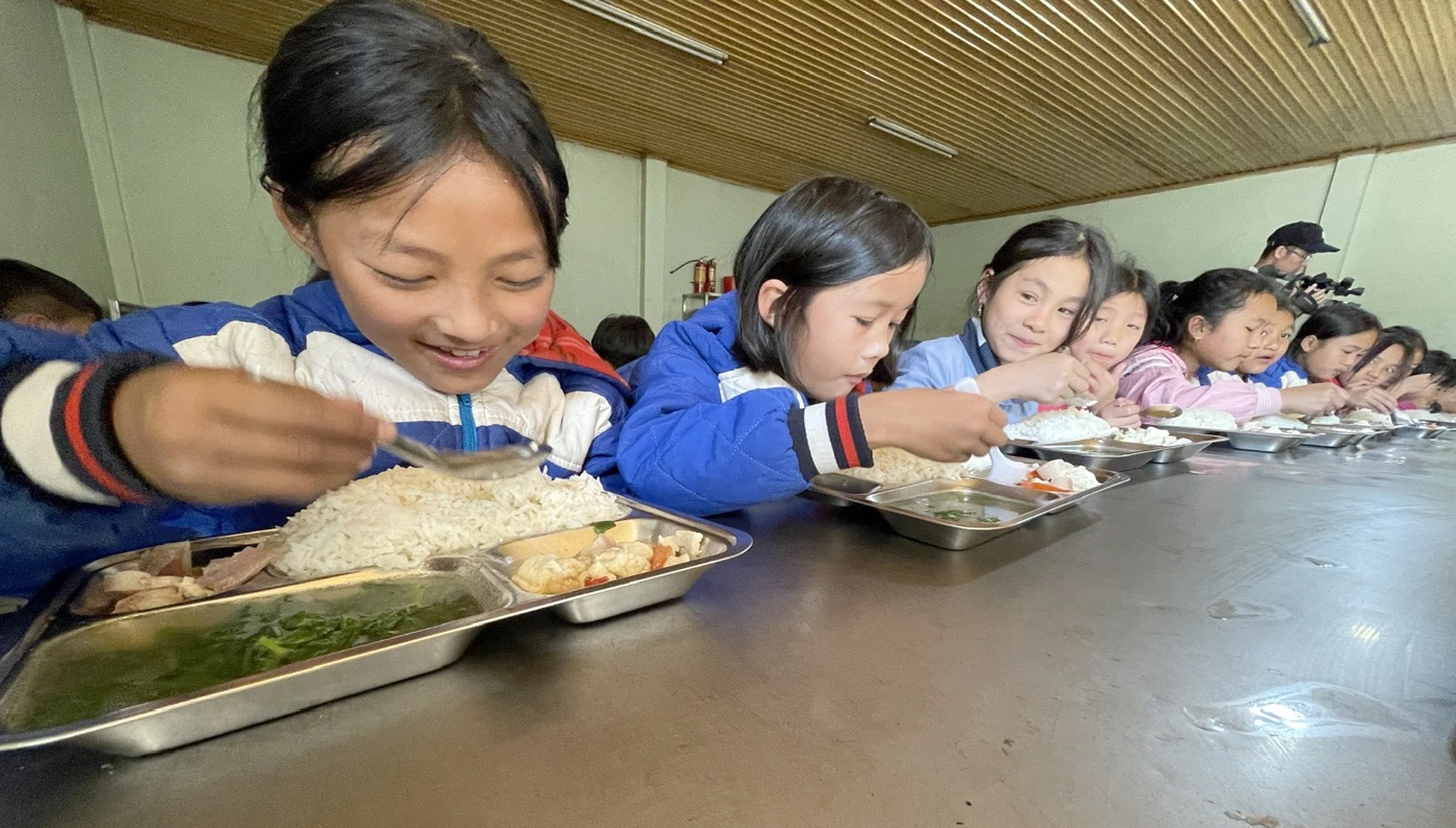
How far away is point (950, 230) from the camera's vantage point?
7.63 m

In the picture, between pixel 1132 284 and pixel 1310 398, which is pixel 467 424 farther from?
pixel 1310 398

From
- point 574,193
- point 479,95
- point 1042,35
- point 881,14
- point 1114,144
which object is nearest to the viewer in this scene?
point 479,95

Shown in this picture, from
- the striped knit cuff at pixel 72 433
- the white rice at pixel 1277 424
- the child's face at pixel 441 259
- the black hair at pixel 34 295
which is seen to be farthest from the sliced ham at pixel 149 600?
the white rice at pixel 1277 424

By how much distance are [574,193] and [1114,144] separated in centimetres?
485

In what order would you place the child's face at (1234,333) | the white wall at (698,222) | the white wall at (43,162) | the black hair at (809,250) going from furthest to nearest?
the white wall at (698,222) < the child's face at (1234,333) < the white wall at (43,162) < the black hair at (809,250)

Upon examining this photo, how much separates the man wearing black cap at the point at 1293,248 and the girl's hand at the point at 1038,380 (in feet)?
12.0

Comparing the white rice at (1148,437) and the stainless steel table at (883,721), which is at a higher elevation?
the stainless steel table at (883,721)

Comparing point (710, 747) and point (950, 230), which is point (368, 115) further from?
point (950, 230)

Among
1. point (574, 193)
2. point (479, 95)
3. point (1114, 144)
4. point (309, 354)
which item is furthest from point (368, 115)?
Answer: point (1114, 144)

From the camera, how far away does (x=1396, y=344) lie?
3504mm

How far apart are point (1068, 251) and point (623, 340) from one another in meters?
2.90

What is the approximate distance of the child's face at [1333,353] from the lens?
11.5ft

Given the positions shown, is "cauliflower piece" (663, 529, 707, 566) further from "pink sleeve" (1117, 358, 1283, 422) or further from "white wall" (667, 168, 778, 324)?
"white wall" (667, 168, 778, 324)

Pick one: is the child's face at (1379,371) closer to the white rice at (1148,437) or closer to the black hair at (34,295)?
the white rice at (1148,437)
